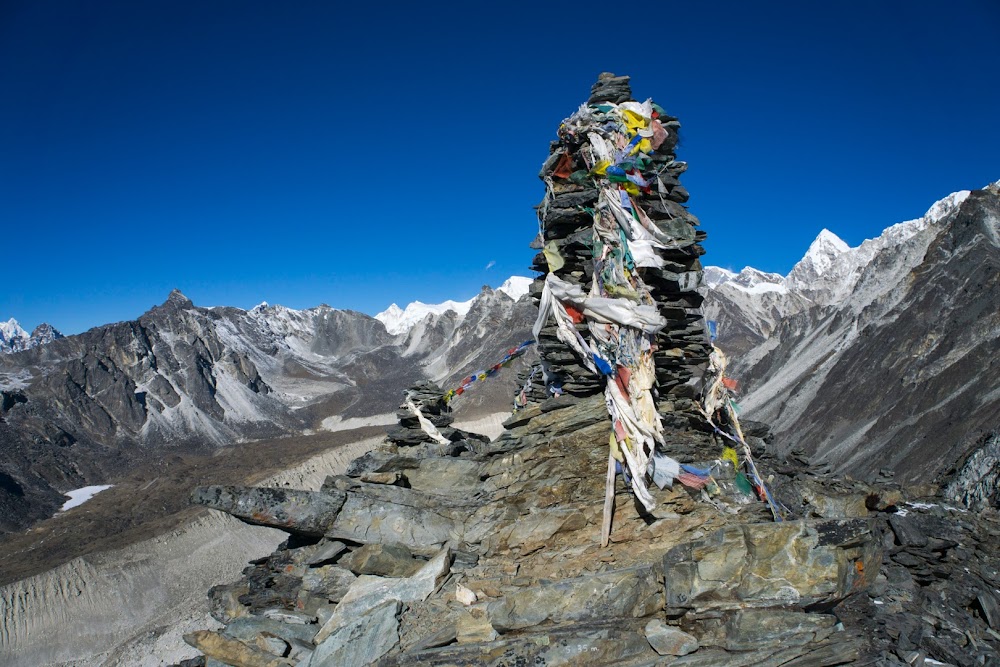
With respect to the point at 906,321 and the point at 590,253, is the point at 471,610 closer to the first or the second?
the point at 590,253

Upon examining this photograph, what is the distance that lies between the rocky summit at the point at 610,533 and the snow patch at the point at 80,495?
64481 mm

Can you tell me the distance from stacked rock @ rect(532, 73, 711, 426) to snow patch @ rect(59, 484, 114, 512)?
66.3m

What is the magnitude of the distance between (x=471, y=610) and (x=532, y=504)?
1695mm

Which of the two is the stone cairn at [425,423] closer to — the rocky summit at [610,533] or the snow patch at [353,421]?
the rocky summit at [610,533]

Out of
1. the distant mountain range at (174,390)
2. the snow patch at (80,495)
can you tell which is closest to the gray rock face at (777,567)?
the distant mountain range at (174,390)

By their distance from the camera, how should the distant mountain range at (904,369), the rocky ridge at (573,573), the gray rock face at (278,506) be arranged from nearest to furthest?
the rocky ridge at (573,573) < the gray rock face at (278,506) < the distant mountain range at (904,369)

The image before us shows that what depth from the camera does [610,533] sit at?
7359 mm

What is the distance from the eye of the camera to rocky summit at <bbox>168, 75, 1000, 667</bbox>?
5793 mm

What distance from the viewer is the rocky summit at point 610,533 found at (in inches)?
228

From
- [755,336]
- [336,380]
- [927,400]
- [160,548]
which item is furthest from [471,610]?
[755,336]

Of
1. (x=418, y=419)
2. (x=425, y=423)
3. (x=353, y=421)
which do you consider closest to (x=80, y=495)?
(x=353, y=421)

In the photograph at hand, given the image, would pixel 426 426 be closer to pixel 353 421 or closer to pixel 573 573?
pixel 573 573

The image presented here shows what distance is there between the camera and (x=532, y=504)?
7961mm

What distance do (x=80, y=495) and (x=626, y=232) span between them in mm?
74159
